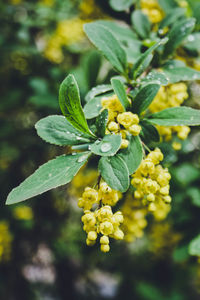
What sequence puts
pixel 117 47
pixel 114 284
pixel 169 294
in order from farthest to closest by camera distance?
1. pixel 114 284
2. pixel 169 294
3. pixel 117 47

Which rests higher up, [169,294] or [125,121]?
[125,121]

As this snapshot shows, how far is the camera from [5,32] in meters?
2.27

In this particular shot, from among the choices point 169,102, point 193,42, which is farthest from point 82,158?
point 193,42

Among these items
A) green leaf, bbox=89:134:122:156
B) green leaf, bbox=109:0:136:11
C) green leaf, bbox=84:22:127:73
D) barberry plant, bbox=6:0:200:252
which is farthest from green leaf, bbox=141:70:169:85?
green leaf, bbox=109:0:136:11

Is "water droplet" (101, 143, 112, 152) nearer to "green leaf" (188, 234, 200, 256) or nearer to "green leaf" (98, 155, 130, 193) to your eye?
"green leaf" (98, 155, 130, 193)

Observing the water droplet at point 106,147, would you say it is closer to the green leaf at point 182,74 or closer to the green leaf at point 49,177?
the green leaf at point 49,177

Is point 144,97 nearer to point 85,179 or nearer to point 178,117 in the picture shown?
point 178,117

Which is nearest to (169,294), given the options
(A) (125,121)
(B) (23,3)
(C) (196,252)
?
(C) (196,252)

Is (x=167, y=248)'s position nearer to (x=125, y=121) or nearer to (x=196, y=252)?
(x=196, y=252)

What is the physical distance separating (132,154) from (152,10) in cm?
83

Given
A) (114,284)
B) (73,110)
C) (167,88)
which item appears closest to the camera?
(73,110)

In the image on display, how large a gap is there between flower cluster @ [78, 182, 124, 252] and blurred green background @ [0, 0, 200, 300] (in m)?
0.67

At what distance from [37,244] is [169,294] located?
154 cm

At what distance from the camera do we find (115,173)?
694 mm
